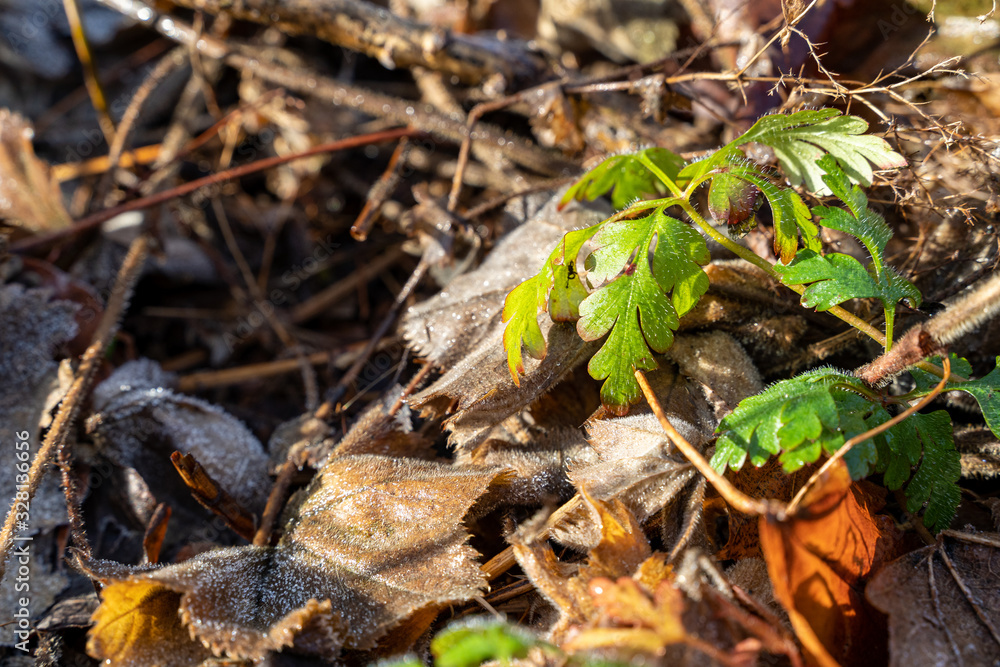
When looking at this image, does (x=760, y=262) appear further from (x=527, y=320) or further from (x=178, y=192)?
(x=178, y=192)

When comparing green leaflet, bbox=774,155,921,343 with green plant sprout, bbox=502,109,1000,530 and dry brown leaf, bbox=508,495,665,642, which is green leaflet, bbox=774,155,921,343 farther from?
dry brown leaf, bbox=508,495,665,642

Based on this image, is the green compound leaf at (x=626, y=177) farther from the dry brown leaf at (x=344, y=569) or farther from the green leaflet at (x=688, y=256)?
the dry brown leaf at (x=344, y=569)

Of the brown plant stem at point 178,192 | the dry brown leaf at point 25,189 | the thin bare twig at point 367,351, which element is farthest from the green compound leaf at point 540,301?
the dry brown leaf at point 25,189

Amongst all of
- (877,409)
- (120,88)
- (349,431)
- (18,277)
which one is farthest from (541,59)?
(120,88)

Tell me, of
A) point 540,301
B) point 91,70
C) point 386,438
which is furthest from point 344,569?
point 91,70

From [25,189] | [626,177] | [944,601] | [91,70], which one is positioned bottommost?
[944,601]

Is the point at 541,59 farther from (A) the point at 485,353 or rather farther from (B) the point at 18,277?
(B) the point at 18,277
